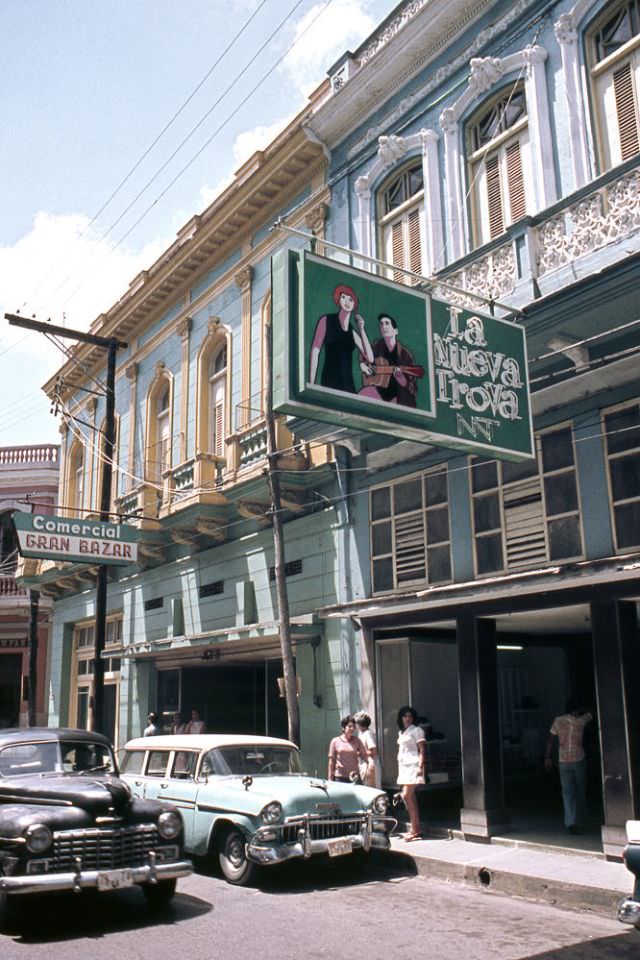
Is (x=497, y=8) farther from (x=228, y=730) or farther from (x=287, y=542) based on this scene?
(x=228, y=730)

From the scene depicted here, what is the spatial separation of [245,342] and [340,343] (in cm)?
984

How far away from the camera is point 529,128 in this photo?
1281 centimetres

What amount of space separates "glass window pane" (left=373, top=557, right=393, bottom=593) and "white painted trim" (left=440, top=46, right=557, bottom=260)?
4910mm

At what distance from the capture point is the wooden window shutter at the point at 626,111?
11500 millimetres

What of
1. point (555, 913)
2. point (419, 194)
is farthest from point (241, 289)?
point (555, 913)

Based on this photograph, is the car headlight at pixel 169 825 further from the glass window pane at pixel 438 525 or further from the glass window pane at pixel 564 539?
the glass window pane at pixel 438 525

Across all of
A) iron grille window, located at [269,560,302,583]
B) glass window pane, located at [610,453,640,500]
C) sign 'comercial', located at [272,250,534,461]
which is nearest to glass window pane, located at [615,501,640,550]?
glass window pane, located at [610,453,640,500]

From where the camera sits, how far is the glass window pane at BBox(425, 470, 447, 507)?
13702mm

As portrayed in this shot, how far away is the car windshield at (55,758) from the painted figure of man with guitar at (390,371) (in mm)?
4859

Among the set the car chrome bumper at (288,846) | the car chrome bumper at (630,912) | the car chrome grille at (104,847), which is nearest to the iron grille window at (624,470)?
the car chrome bumper at (288,846)

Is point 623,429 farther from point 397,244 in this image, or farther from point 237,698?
point 237,698

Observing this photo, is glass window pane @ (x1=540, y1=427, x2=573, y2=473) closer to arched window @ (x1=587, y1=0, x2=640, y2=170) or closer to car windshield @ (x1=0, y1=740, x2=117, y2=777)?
arched window @ (x1=587, y1=0, x2=640, y2=170)

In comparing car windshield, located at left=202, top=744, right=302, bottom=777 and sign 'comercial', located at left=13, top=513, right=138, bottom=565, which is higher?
sign 'comercial', located at left=13, top=513, right=138, bottom=565

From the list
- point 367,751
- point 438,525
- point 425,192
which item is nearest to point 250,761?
point 367,751
